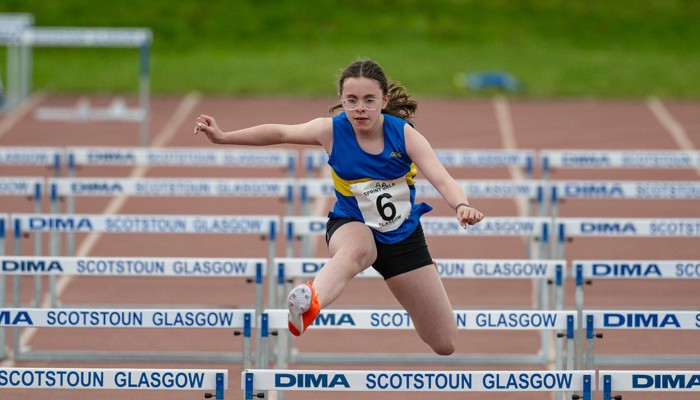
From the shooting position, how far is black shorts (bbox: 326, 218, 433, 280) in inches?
228

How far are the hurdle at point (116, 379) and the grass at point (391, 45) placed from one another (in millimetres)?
16615

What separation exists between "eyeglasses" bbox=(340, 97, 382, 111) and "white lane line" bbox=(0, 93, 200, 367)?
3463 millimetres

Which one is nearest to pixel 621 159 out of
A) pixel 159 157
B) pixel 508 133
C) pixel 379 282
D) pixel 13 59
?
pixel 379 282

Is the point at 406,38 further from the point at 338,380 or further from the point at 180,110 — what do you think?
the point at 338,380

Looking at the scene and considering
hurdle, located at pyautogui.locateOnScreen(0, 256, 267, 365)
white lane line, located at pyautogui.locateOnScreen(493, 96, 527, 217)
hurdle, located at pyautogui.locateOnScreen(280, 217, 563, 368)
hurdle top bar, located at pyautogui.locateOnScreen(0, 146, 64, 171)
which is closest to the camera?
hurdle, located at pyautogui.locateOnScreen(0, 256, 267, 365)

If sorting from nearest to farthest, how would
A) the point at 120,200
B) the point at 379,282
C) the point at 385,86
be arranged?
the point at 385,86, the point at 379,282, the point at 120,200

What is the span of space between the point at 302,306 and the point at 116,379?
0.83 meters

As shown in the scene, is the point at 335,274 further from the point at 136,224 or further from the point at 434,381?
the point at 136,224

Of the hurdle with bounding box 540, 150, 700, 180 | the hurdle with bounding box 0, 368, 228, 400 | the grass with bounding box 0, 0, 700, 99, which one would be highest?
the grass with bounding box 0, 0, 700, 99

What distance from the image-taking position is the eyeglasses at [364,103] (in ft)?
18.5

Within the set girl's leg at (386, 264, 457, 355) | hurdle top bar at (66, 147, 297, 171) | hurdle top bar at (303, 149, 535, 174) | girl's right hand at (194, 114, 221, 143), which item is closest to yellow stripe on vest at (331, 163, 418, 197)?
girl's leg at (386, 264, 457, 355)

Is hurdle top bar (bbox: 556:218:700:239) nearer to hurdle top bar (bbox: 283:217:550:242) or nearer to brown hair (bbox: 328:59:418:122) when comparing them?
hurdle top bar (bbox: 283:217:550:242)

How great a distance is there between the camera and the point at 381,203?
18.9 feet

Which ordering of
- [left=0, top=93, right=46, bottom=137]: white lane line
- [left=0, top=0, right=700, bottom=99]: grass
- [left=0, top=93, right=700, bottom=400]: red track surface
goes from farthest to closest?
[left=0, top=0, right=700, bottom=99]: grass
[left=0, top=93, right=46, bottom=137]: white lane line
[left=0, top=93, right=700, bottom=400]: red track surface
